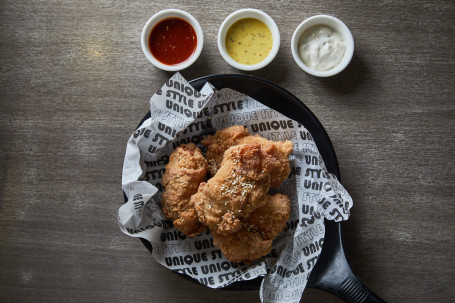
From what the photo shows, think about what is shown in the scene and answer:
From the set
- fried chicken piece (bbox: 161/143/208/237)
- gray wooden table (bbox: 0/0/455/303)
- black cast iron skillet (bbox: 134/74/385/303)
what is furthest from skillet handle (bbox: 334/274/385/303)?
fried chicken piece (bbox: 161/143/208/237)

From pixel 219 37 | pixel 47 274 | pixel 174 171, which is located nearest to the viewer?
pixel 174 171

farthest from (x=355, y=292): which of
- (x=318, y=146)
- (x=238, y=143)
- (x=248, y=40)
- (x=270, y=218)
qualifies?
(x=248, y=40)

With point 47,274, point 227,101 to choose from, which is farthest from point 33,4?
point 47,274

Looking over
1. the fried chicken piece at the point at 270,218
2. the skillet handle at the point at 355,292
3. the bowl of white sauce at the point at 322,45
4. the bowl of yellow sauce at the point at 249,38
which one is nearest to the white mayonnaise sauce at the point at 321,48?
the bowl of white sauce at the point at 322,45

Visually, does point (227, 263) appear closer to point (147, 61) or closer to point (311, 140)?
point (311, 140)

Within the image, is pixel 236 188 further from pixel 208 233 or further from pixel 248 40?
pixel 248 40

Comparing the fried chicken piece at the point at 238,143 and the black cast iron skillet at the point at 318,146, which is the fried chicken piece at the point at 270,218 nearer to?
the fried chicken piece at the point at 238,143
